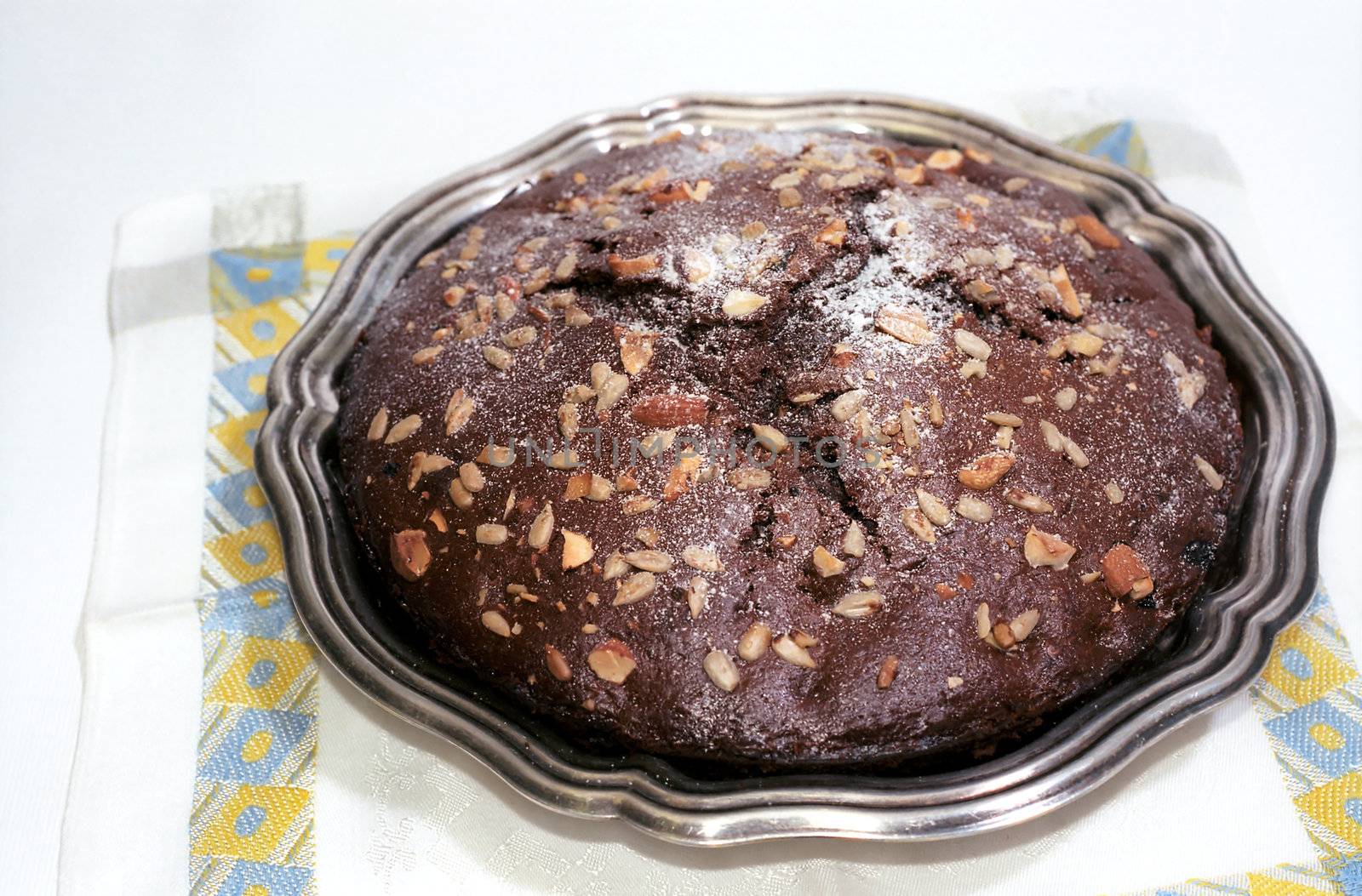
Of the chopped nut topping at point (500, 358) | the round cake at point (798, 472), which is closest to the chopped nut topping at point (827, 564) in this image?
the round cake at point (798, 472)

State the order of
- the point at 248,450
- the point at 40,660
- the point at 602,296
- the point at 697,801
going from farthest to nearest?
the point at 248,450 < the point at 40,660 < the point at 602,296 < the point at 697,801

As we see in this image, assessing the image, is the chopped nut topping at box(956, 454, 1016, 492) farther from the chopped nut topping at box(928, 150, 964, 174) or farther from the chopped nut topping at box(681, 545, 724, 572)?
the chopped nut topping at box(928, 150, 964, 174)

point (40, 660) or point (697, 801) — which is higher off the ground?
point (697, 801)

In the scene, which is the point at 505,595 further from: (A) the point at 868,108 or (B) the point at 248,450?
(A) the point at 868,108

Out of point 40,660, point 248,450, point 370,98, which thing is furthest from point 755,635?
point 370,98

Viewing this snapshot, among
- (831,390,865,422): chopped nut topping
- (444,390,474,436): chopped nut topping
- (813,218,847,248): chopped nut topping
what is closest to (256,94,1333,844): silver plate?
(444,390,474,436): chopped nut topping

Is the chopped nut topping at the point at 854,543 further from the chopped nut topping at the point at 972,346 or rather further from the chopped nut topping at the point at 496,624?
the chopped nut topping at the point at 496,624

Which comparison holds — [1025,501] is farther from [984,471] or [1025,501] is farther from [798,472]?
[798,472]
